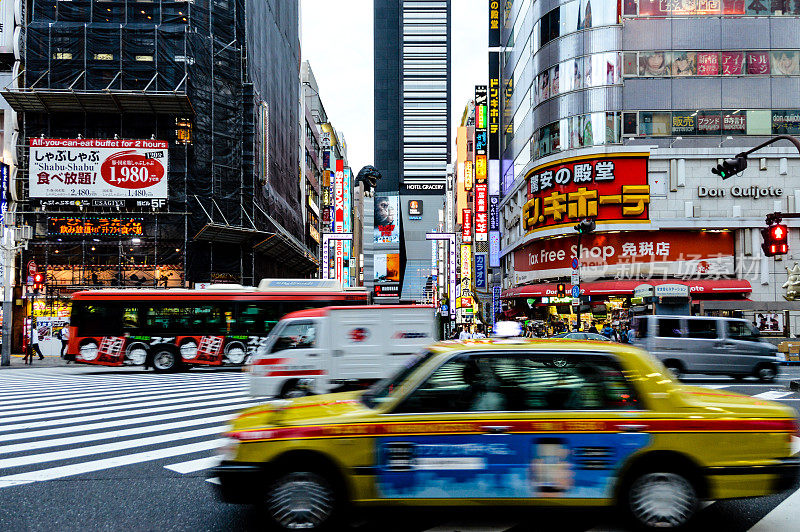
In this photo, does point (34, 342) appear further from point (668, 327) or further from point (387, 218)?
point (387, 218)

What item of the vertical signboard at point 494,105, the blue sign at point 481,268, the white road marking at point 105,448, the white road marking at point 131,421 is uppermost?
the vertical signboard at point 494,105

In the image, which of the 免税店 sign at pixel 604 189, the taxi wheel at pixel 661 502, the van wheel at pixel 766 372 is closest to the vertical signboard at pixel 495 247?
the 免税店 sign at pixel 604 189

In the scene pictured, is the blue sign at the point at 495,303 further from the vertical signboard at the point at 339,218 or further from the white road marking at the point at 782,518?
the white road marking at the point at 782,518

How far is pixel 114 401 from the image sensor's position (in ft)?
48.9

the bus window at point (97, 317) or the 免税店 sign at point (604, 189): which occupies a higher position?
the 免税店 sign at point (604, 189)

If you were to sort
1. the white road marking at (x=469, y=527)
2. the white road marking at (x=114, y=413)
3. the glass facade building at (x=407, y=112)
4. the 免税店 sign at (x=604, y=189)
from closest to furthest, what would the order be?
1. the white road marking at (x=469, y=527)
2. the white road marking at (x=114, y=413)
3. the 免税店 sign at (x=604, y=189)
4. the glass facade building at (x=407, y=112)

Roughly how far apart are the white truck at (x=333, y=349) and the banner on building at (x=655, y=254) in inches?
1212

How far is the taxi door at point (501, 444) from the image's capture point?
514 cm

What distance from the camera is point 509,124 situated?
2461 inches

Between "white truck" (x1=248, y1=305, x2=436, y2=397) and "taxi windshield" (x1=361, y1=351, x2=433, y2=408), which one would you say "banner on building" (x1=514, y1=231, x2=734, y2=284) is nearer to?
"white truck" (x1=248, y1=305, x2=436, y2=397)

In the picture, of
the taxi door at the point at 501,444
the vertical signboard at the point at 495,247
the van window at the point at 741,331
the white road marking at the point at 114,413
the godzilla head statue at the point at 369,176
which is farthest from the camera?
the godzilla head statue at the point at 369,176

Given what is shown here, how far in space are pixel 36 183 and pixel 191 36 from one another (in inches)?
451

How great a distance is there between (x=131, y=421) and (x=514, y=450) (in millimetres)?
8774

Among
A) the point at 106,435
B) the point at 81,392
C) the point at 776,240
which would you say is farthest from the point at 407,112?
the point at 106,435
